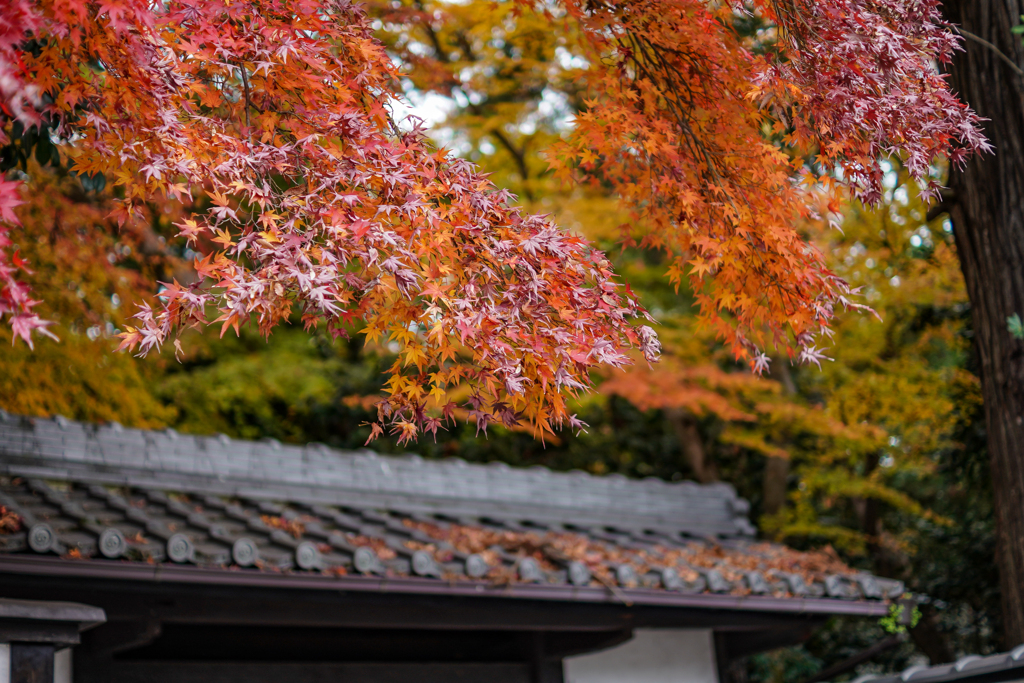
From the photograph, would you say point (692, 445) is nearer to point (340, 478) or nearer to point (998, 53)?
point (340, 478)

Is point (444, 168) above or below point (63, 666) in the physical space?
above

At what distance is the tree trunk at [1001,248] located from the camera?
4.71m

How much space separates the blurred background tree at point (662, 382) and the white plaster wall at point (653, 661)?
298 cm

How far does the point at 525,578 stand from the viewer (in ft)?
15.4

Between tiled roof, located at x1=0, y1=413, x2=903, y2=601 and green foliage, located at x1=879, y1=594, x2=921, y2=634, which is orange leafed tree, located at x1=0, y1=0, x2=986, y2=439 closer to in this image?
tiled roof, located at x1=0, y1=413, x2=903, y2=601

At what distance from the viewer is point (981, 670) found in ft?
14.0

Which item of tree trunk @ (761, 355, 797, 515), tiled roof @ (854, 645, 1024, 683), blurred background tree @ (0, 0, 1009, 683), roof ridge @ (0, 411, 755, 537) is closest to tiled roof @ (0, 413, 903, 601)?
roof ridge @ (0, 411, 755, 537)

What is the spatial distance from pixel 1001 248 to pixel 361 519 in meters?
4.11

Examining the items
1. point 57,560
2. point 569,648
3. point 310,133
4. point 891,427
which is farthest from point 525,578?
point 891,427

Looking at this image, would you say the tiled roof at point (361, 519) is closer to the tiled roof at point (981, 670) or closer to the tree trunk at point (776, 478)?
the tiled roof at point (981, 670)

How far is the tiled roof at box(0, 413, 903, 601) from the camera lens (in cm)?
421

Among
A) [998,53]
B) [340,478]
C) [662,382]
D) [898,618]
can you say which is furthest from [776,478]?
[998,53]

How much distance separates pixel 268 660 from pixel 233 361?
894 centimetres

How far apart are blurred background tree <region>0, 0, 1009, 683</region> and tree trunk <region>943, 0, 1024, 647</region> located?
239 centimetres
